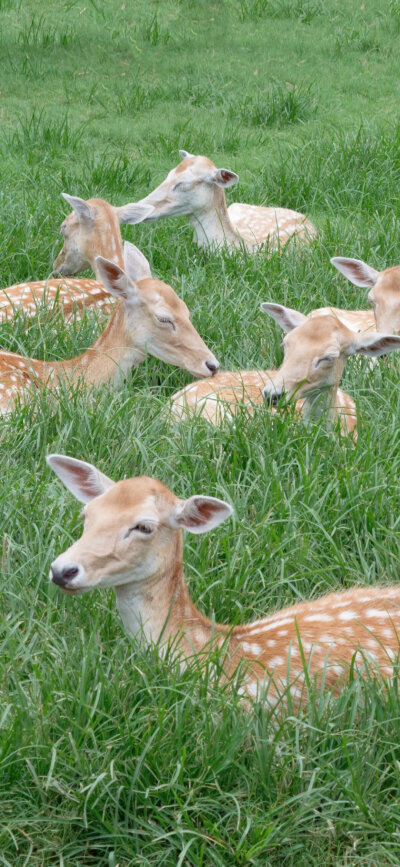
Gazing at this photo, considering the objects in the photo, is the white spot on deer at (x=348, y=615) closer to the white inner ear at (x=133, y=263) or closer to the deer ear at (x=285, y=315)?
the deer ear at (x=285, y=315)

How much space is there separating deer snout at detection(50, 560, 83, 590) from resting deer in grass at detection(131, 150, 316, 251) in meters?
4.61

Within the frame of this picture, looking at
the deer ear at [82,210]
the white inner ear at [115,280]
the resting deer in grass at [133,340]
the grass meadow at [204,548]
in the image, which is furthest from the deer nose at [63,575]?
the deer ear at [82,210]

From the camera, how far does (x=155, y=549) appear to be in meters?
3.25

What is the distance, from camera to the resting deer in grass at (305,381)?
477 cm

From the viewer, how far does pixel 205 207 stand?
756 cm

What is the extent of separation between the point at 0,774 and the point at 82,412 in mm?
2011

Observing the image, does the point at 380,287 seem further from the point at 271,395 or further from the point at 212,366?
the point at 271,395

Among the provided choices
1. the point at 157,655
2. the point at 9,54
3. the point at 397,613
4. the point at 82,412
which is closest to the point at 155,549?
the point at 157,655

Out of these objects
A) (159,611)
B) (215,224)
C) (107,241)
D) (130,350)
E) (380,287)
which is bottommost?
(215,224)

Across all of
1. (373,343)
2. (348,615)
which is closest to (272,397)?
(373,343)

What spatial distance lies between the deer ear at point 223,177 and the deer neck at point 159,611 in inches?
183

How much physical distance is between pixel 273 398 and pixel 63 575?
6.14 ft

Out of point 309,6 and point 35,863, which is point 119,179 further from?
point 35,863

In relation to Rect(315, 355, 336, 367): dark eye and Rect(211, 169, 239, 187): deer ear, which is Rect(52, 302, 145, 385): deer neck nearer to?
Rect(315, 355, 336, 367): dark eye
